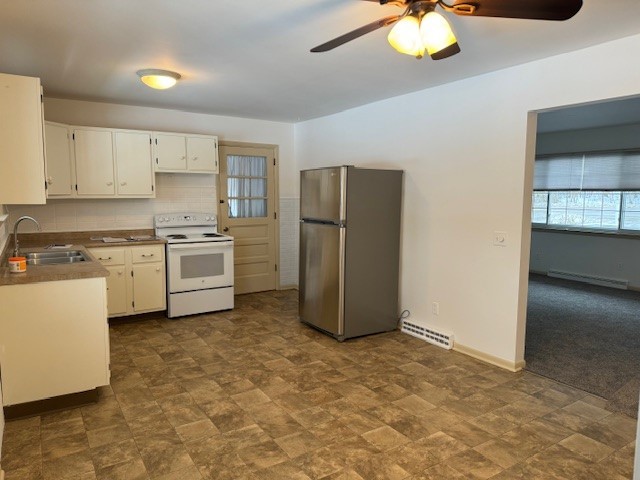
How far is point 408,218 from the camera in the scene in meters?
4.42

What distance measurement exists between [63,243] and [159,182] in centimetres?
125

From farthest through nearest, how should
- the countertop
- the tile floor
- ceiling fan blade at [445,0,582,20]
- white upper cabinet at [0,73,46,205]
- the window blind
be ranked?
the window blind
the countertop
white upper cabinet at [0,73,46,205]
the tile floor
ceiling fan blade at [445,0,582,20]

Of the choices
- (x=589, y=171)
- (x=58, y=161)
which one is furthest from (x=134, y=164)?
(x=589, y=171)

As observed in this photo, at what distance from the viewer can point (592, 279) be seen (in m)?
6.98

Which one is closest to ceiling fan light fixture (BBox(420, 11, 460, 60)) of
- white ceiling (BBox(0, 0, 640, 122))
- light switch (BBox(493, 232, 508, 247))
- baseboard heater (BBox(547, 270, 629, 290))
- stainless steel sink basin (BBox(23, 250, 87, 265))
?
white ceiling (BBox(0, 0, 640, 122))

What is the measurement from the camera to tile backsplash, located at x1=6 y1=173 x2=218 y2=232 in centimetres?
466

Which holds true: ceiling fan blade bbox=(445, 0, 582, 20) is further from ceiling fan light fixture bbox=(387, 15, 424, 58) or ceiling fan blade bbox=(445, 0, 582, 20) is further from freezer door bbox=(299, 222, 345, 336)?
freezer door bbox=(299, 222, 345, 336)

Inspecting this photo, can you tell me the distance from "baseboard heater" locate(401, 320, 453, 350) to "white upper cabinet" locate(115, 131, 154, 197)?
3.22 m

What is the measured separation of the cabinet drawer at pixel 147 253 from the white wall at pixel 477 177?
2595 mm

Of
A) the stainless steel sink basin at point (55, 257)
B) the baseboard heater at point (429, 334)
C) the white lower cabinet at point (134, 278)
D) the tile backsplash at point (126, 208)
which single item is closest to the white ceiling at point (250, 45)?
the tile backsplash at point (126, 208)

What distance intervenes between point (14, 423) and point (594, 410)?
3747mm

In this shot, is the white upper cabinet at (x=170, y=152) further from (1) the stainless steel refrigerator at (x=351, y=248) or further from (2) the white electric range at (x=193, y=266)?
(1) the stainless steel refrigerator at (x=351, y=248)

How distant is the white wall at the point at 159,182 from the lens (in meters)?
4.73

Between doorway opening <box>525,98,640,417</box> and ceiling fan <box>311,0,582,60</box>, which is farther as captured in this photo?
doorway opening <box>525,98,640,417</box>
